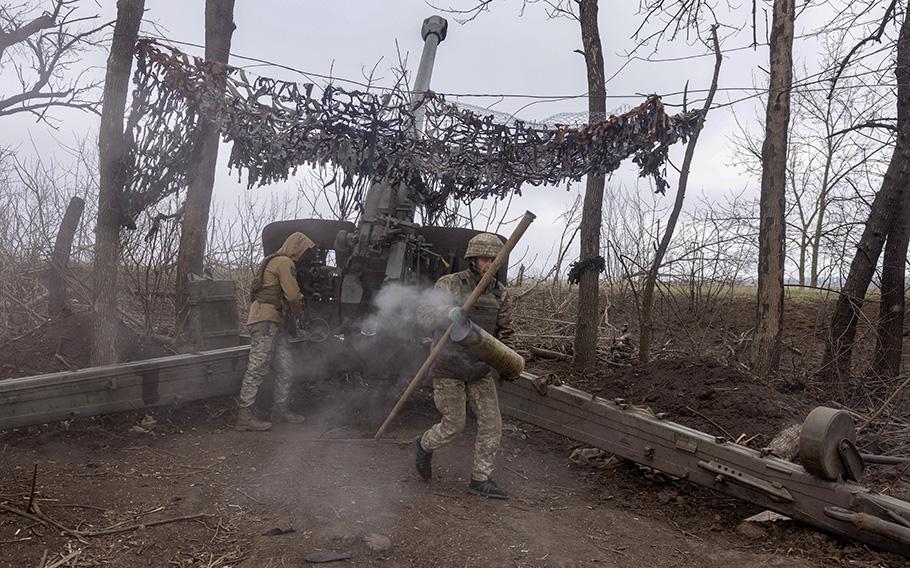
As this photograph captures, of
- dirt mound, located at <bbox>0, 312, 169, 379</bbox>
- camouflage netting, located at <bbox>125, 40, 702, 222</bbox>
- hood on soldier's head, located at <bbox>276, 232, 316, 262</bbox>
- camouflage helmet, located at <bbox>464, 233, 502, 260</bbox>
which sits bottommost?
dirt mound, located at <bbox>0, 312, 169, 379</bbox>

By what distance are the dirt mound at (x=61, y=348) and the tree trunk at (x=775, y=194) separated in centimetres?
610

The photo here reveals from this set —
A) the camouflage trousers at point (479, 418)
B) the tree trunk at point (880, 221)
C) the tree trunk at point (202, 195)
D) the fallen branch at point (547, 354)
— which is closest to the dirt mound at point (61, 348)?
the tree trunk at point (202, 195)

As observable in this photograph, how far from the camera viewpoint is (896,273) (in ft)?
26.1

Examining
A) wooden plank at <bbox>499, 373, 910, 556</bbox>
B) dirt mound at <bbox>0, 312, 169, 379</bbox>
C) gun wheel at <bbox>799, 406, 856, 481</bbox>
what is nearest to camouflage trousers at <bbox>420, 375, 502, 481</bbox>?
wooden plank at <bbox>499, 373, 910, 556</bbox>

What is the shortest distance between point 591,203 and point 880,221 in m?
3.27

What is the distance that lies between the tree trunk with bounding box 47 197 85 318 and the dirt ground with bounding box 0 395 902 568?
326 cm

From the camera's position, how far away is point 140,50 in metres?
6.09

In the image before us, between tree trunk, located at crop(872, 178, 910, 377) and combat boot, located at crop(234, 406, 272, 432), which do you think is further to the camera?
tree trunk, located at crop(872, 178, 910, 377)

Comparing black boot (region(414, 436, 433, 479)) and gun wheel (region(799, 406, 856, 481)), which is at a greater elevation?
gun wheel (region(799, 406, 856, 481))

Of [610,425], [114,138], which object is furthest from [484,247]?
[114,138]

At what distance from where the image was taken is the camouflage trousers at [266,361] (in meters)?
6.37

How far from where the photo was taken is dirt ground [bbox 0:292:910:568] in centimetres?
385

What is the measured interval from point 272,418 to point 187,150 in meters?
2.56

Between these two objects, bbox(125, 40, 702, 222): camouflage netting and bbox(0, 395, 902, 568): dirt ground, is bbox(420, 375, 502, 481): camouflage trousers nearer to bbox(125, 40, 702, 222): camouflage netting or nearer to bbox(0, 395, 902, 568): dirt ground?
bbox(0, 395, 902, 568): dirt ground
